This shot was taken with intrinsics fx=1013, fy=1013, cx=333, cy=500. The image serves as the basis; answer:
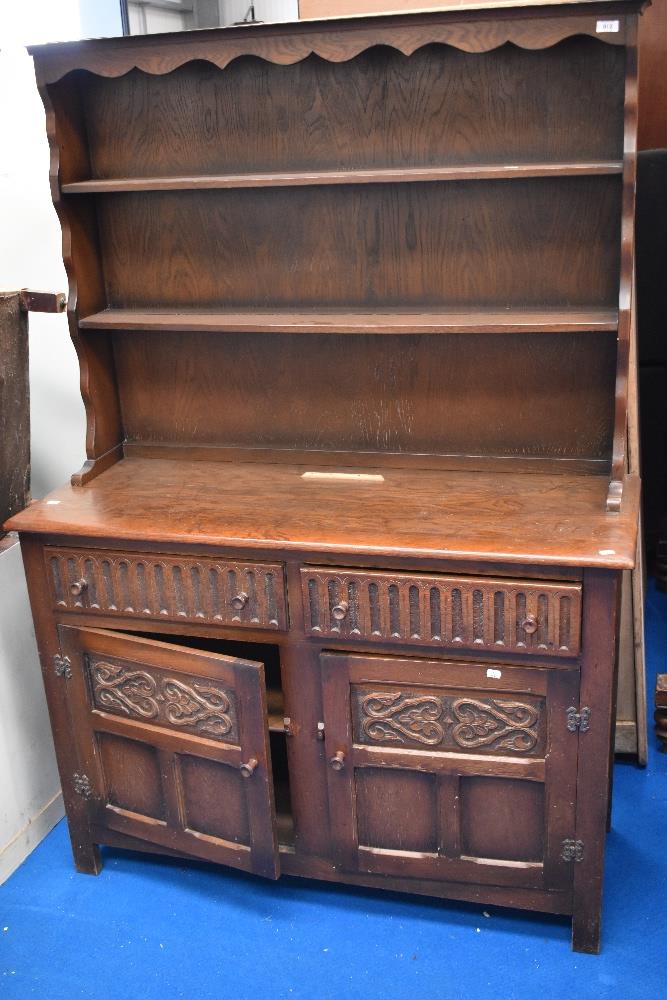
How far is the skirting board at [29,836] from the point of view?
2.60 metres

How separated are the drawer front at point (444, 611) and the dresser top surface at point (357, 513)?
0.21 ft

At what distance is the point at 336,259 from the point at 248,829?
137cm

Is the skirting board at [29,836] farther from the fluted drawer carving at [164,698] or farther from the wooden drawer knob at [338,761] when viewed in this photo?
the wooden drawer knob at [338,761]

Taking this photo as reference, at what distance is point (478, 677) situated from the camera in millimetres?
2113

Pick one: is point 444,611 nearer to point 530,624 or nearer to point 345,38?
point 530,624

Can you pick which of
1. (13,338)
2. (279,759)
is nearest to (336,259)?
(13,338)

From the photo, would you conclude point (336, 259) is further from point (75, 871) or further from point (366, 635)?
point (75, 871)

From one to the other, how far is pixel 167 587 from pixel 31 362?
40.4 inches

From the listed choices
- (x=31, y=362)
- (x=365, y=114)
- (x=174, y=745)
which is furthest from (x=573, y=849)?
(x=31, y=362)

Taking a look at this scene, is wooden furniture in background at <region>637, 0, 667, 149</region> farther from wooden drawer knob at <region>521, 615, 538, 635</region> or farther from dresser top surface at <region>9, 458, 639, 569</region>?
wooden drawer knob at <region>521, 615, 538, 635</region>

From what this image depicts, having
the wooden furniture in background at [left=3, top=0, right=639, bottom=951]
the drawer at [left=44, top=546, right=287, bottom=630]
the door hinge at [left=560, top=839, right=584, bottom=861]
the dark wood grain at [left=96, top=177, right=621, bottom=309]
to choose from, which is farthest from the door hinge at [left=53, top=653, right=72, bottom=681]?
the door hinge at [left=560, top=839, right=584, bottom=861]

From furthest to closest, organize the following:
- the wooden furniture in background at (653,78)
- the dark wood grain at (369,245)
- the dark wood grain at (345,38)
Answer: the wooden furniture in background at (653,78) → the dark wood grain at (369,245) → the dark wood grain at (345,38)

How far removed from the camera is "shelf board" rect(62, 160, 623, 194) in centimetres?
211

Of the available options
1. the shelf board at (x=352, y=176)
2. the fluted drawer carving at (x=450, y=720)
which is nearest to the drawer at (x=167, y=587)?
the fluted drawer carving at (x=450, y=720)
